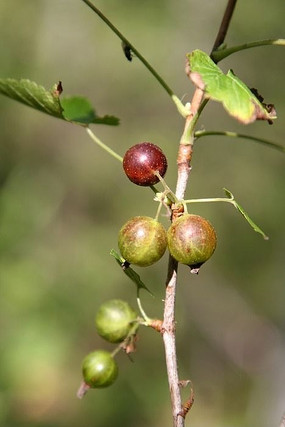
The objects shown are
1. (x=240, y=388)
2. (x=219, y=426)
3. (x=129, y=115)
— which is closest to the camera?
(x=219, y=426)

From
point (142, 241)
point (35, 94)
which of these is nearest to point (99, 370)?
point (142, 241)

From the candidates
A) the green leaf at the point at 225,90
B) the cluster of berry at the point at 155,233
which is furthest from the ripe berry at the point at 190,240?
the green leaf at the point at 225,90

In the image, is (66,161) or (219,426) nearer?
(219,426)

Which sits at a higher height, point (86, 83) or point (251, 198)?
point (86, 83)

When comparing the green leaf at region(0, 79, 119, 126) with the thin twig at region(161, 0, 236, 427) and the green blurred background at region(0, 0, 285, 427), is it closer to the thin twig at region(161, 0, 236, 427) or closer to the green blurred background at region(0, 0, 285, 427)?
the thin twig at region(161, 0, 236, 427)

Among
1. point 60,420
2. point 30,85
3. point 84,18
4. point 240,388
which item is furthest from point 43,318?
point 84,18

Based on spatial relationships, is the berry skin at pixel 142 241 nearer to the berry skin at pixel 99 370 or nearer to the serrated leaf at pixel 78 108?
the berry skin at pixel 99 370

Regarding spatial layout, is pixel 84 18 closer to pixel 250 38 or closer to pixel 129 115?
pixel 129 115
